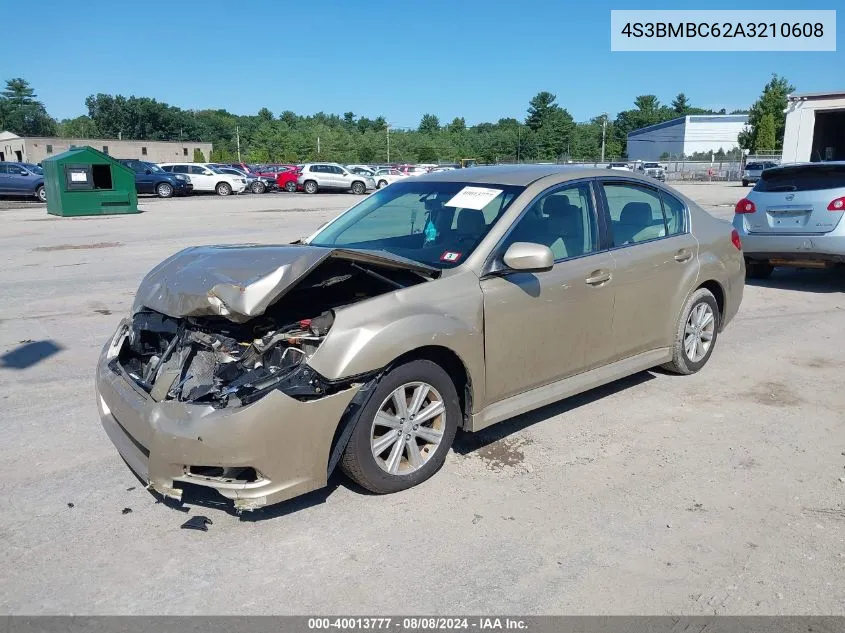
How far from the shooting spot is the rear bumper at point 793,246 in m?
8.73

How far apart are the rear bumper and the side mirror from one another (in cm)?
644

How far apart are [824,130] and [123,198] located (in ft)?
109

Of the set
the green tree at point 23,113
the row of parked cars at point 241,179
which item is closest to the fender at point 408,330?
the row of parked cars at point 241,179

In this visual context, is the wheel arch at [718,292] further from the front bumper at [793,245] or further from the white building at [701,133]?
the white building at [701,133]

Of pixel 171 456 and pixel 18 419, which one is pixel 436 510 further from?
pixel 18 419

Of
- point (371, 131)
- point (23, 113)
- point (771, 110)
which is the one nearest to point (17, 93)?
point (23, 113)

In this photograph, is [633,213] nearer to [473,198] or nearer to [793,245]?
[473,198]

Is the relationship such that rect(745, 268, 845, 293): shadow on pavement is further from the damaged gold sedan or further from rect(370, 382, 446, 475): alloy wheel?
rect(370, 382, 446, 475): alloy wheel

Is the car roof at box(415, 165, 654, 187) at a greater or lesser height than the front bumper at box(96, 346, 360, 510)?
greater

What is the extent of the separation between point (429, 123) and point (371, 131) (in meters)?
23.5

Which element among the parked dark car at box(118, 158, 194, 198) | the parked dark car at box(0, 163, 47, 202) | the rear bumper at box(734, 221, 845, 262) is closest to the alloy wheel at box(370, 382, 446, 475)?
the rear bumper at box(734, 221, 845, 262)

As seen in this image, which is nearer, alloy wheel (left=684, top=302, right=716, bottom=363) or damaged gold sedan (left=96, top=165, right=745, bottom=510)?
damaged gold sedan (left=96, top=165, right=745, bottom=510)

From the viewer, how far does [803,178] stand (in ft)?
30.3

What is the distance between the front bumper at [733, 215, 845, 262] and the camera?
8.73 metres
